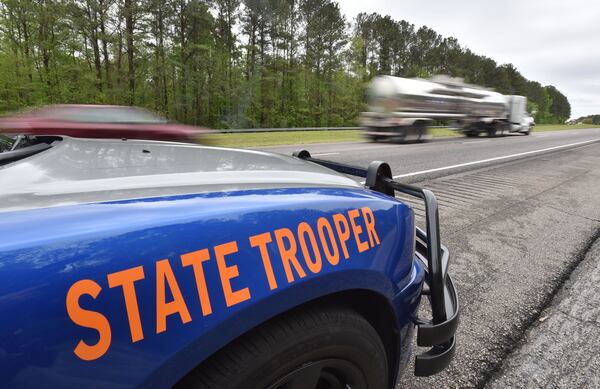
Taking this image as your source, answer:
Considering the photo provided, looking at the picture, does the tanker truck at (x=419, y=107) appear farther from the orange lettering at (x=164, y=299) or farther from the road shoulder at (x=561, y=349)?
the orange lettering at (x=164, y=299)

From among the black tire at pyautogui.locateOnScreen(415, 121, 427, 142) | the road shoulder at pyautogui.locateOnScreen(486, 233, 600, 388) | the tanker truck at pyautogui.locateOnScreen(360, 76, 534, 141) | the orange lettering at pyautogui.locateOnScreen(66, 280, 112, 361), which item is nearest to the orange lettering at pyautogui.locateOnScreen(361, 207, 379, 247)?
the orange lettering at pyautogui.locateOnScreen(66, 280, 112, 361)

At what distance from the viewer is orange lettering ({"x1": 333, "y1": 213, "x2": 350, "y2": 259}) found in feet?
3.89

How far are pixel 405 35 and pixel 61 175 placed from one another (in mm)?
60124

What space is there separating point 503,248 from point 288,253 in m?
3.45

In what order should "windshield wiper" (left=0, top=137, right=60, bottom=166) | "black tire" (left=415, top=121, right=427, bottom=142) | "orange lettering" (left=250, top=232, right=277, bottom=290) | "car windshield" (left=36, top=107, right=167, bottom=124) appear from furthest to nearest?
1. "black tire" (left=415, top=121, right=427, bottom=142)
2. "car windshield" (left=36, top=107, right=167, bottom=124)
3. "windshield wiper" (left=0, top=137, right=60, bottom=166)
4. "orange lettering" (left=250, top=232, right=277, bottom=290)

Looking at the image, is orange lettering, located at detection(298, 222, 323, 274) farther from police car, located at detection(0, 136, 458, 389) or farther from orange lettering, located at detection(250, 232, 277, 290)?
orange lettering, located at detection(250, 232, 277, 290)

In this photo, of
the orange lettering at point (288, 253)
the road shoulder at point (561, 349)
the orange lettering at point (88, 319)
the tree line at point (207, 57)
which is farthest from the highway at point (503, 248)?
the tree line at point (207, 57)

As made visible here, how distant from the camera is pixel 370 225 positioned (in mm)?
1313

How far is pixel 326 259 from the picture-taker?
44.1 inches

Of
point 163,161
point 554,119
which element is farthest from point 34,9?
point 554,119

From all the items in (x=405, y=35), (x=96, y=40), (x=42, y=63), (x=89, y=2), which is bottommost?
Result: (x=42, y=63)

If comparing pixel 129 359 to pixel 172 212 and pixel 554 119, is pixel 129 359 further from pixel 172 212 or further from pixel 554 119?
pixel 554 119

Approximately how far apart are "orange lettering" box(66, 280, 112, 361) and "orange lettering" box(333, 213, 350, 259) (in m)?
0.69

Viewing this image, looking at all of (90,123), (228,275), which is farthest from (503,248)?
(90,123)
